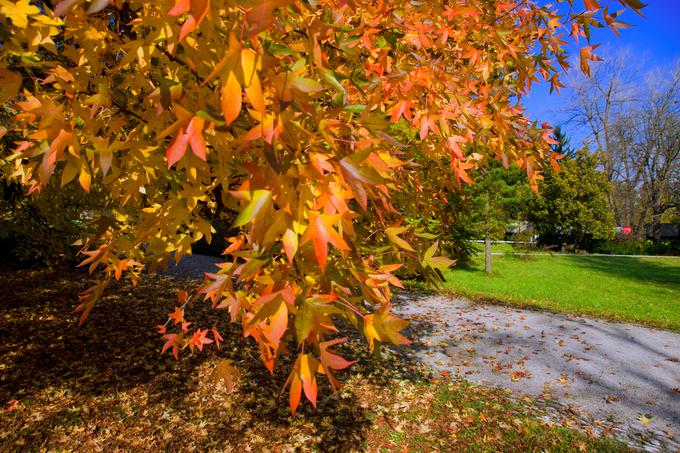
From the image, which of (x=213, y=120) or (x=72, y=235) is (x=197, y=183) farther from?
(x=72, y=235)

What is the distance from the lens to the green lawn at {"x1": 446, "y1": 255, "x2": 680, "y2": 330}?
26.8ft

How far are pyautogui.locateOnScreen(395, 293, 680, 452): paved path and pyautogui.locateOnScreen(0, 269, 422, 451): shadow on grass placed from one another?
1.58 m

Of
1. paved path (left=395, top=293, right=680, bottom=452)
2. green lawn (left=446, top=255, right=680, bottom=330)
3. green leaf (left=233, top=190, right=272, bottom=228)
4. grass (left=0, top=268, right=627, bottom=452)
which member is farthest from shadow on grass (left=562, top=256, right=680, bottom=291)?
green leaf (left=233, top=190, right=272, bottom=228)

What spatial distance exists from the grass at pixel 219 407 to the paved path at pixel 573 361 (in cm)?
50

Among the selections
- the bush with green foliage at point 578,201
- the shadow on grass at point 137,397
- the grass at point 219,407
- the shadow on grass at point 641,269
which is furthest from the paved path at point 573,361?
the bush with green foliage at point 578,201

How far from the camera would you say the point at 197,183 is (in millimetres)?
1372

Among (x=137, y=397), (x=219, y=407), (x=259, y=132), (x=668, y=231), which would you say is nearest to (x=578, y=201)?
(x=668, y=231)

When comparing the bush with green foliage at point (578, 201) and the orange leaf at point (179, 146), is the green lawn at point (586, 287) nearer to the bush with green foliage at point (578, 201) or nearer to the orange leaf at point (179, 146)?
the bush with green foliage at point (578, 201)

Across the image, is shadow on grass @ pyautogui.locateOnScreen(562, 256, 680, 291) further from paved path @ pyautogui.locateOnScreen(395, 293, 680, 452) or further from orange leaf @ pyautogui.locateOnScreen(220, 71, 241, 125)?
orange leaf @ pyautogui.locateOnScreen(220, 71, 241, 125)

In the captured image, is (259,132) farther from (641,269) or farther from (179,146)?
(641,269)

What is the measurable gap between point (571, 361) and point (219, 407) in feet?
15.3

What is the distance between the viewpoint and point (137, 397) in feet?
13.2

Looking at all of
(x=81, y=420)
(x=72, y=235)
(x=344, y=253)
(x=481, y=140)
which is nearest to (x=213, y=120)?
(x=344, y=253)

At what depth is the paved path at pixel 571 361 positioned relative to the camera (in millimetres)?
3908
